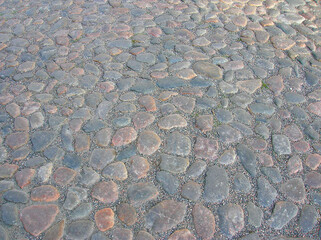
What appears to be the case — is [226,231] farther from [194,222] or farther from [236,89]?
[236,89]

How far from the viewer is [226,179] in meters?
2.40

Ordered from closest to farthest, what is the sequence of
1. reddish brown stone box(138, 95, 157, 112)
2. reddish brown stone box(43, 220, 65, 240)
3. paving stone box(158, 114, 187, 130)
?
reddish brown stone box(43, 220, 65, 240), paving stone box(158, 114, 187, 130), reddish brown stone box(138, 95, 157, 112)

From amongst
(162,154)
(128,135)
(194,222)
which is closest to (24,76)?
(128,135)

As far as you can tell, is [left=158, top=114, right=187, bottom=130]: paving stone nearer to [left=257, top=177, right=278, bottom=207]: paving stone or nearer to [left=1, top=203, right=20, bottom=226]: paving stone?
[left=257, top=177, right=278, bottom=207]: paving stone

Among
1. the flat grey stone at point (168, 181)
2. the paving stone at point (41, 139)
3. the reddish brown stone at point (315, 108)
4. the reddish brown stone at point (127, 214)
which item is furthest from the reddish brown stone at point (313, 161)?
the paving stone at point (41, 139)

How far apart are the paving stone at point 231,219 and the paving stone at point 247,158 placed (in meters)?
0.31

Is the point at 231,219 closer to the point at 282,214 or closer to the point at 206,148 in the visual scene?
the point at 282,214

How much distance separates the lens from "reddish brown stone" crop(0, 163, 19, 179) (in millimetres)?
2404

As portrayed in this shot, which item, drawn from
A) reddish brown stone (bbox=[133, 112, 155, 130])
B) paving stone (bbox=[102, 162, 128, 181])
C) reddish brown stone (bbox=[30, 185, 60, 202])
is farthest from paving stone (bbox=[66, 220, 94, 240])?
reddish brown stone (bbox=[133, 112, 155, 130])

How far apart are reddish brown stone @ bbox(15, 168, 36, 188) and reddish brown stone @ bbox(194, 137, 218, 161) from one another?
3.70 ft

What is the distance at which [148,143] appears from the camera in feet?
8.57

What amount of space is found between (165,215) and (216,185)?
0.40 metres

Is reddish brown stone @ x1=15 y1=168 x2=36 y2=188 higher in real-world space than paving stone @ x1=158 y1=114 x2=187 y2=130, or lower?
lower

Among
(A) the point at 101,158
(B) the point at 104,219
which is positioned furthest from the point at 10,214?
(A) the point at 101,158
